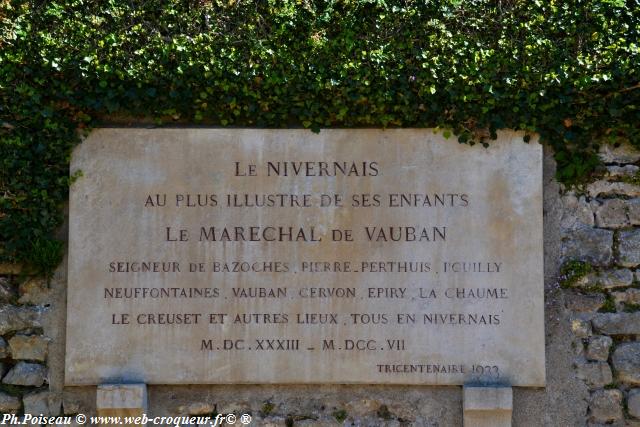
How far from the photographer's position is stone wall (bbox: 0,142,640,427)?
17.9ft

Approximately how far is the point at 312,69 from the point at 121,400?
2.46 metres

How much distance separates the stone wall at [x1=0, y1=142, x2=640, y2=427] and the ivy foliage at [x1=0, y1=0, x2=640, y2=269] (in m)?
0.46

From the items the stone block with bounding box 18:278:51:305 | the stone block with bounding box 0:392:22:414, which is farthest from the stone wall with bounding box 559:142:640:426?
the stone block with bounding box 0:392:22:414

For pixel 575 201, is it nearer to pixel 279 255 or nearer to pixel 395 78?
pixel 395 78

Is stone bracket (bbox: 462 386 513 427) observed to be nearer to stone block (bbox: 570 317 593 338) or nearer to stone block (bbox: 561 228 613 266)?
stone block (bbox: 570 317 593 338)

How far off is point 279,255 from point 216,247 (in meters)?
0.42

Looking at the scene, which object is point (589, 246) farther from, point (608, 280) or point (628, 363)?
point (628, 363)

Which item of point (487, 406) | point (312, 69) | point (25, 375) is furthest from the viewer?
point (312, 69)

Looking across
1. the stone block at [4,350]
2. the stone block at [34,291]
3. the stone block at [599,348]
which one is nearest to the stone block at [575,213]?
the stone block at [599,348]

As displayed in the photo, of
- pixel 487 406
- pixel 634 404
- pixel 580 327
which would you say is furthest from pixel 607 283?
pixel 487 406

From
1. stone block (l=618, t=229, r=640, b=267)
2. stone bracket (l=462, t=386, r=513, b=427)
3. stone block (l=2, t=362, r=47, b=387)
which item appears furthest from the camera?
stone block (l=618, t=229, r=640, b=267)

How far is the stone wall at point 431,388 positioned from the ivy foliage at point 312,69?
1.50 feet

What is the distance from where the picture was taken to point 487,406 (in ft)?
17.5

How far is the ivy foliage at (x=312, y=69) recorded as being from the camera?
5535 mm
